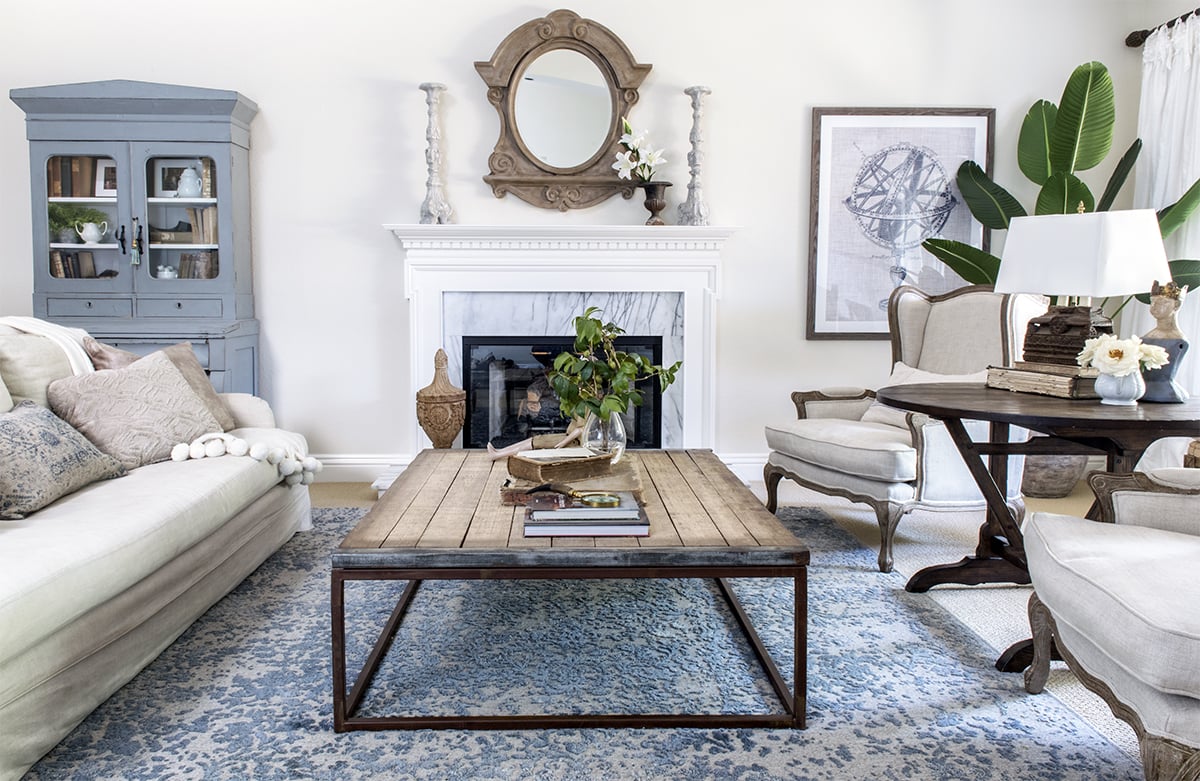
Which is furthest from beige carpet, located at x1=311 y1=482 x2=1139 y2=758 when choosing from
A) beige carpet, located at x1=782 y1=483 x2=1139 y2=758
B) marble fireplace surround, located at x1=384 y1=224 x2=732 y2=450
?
marble fireplace surround, located at x1=384 y1=224 x2=732 y2=450

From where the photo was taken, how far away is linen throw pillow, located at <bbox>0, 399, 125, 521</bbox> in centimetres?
224

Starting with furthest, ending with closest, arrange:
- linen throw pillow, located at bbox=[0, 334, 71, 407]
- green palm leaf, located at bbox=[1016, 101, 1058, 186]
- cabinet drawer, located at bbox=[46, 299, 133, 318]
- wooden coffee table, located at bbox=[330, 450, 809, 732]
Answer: green palm leaf, located at bbox=[1016, 101, 1058, 186] → cabinet drawer, located at bbox=[46, 299, 133, 318] → linen throw pillow, located at bbox=[0, 334, 71, 407] → wooden coffee table, located at bbox=[330, 450, 809, 732]

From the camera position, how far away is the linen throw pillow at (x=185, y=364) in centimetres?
310

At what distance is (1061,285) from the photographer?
2529 millimetres

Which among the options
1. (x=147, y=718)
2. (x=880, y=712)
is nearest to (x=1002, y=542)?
(x=880, y=712)

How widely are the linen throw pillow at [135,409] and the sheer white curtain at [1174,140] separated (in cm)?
401

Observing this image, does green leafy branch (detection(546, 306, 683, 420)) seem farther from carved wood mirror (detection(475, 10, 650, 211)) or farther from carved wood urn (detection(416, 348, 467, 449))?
carved wood mirror (detection(475, 10, 650, 211))

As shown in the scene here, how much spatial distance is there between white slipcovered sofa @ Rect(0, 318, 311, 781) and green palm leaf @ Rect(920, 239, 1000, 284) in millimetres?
2987

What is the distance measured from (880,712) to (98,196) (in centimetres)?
395

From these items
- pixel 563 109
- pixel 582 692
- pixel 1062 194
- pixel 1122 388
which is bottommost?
pixel 582 692

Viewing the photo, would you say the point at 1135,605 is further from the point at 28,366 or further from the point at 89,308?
the point at 89,308

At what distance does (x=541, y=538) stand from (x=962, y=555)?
1.95 metres

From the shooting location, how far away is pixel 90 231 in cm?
415

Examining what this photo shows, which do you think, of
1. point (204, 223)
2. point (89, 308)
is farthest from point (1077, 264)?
point (89, 308)
